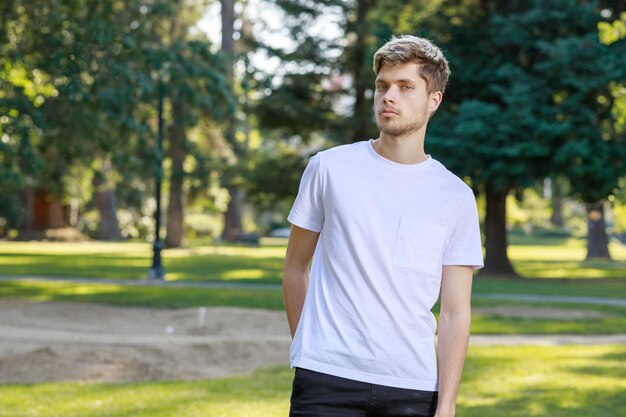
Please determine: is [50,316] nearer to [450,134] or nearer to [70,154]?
[70,154]

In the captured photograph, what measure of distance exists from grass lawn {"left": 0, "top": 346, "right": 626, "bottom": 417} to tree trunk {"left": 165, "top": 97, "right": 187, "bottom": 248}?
31.4 metres

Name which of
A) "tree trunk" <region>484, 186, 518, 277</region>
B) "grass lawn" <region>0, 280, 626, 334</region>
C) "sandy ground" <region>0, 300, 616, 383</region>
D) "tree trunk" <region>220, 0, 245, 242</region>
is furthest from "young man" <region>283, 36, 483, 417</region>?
"tree trunk" <region>220, 0, 245, 242</region>

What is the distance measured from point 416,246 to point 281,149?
41525mm

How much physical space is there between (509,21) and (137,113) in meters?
11.3

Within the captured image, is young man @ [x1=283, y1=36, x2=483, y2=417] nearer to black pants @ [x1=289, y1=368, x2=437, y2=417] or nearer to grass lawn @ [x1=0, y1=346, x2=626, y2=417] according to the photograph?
black pants @ [x1=289, y1=368, x2=437, y2=417]

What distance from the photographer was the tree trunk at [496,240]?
102 feet

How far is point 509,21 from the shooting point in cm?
2778

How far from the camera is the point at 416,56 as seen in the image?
3.36m

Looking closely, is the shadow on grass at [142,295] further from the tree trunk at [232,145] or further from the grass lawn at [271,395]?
the tree trunk at [232,145]

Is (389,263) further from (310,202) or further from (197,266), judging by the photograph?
(197,266)

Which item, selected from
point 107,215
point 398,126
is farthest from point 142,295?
point 107,215

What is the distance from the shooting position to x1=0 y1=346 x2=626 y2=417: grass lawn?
359 inches

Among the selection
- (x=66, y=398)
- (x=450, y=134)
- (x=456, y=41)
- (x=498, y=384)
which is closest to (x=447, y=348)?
(x=66, y=398)

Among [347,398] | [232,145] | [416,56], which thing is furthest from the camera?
[232,145]
